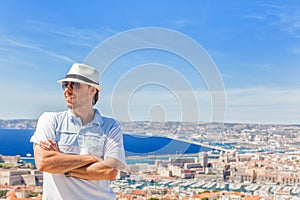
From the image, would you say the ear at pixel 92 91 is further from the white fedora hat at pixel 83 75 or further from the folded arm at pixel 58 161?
the folded arm at pixel 58 161

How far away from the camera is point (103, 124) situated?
1274mm

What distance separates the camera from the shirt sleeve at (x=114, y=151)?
122 cm

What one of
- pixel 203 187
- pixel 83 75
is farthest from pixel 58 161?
pixel 203 187

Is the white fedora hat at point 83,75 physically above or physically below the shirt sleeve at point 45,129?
above

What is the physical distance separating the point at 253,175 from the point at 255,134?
73 cm

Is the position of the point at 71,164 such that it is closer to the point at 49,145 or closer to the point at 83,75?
the point at 49,145

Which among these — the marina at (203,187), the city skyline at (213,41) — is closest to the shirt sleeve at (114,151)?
the marina at (203,187)

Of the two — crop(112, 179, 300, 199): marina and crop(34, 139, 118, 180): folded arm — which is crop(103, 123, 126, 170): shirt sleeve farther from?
crop(112, 179, 300, 199): marina

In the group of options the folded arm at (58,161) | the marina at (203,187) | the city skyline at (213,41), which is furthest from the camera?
the city skyline at (213,41)

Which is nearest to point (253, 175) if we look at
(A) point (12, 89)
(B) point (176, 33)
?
(B) point (176, 33)

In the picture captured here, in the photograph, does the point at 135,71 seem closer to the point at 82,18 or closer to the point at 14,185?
the point at 14,185

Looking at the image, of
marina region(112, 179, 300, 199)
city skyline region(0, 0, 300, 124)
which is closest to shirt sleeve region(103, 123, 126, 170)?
marina region(112, 179, 300, 199)

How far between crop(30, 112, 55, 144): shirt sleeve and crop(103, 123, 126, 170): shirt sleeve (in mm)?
186

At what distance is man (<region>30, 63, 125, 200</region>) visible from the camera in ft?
3.96
